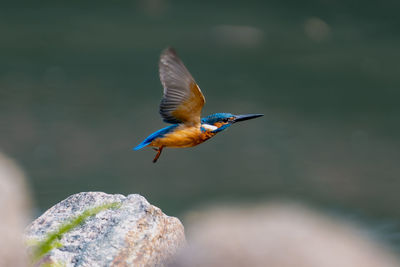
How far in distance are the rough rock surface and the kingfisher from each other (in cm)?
15

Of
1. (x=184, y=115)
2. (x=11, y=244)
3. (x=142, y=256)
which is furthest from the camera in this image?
(x=184, y=115)

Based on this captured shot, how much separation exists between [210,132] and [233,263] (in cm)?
80

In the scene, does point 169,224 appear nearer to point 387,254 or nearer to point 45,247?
point 45,247

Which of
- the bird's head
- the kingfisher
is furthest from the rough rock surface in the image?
the bird's head

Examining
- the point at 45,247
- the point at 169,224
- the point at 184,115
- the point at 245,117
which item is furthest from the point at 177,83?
the point at 45,247

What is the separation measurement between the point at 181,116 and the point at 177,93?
0.22 feet

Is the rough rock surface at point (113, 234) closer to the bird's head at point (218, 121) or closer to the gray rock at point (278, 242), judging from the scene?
the bird's head at point (218, 121)

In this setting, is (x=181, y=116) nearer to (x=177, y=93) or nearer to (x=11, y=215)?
(x=177, y=93)

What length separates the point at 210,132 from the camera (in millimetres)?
1540

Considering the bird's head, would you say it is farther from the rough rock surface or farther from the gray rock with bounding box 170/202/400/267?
the gray rock with bounding box 170/202/400/267

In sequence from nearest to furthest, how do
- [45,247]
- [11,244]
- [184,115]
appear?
[11,244] → [45,247] → [184,115]

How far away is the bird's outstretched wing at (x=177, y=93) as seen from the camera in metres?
1.44

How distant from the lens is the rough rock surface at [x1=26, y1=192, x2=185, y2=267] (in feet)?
4.53

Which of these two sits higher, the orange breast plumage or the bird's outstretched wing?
the bird's outstretched wing
